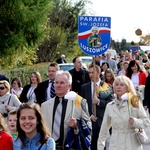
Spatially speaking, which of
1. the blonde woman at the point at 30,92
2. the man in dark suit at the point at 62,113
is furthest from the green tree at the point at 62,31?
the man in dark suit at the point at 62,113

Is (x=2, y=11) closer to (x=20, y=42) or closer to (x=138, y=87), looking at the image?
(x=20, y=42)

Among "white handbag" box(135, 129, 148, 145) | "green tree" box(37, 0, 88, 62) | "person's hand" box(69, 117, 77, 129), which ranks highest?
"green tree" box(37, 0, 88, 62)

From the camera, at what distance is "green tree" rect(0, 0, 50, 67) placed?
2391cm

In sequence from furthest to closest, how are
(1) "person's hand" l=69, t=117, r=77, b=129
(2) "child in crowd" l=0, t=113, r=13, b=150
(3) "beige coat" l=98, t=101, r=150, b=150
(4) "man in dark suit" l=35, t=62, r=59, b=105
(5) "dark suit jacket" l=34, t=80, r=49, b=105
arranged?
(5) "dark suit jacket" l=34, t=80, r=49, b=105 < (4) "man in dark suit" l=35, t=62, r=59, b=105 < (3) "beige coat" l=98, t=101, r=150, b=150 < (1) "person's hand" l=69, t=117, r=77, b=129 < (2) "child in crowd" l=0, t=113, r=13, b=150

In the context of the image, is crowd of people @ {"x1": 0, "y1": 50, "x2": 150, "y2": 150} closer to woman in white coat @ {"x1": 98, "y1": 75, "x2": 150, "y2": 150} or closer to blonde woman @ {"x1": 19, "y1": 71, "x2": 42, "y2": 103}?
woman in white coat @ {"x1": 98, "y1": 75, "x2": 150, "y2": 150}

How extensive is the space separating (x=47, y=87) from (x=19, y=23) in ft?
49.3

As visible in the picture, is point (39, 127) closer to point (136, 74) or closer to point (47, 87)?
point (47, 87)

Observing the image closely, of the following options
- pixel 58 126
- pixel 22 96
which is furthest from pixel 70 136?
pixel 22 96

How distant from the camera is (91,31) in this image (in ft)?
36.8

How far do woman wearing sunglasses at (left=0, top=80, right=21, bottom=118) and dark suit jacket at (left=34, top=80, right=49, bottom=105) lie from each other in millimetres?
682

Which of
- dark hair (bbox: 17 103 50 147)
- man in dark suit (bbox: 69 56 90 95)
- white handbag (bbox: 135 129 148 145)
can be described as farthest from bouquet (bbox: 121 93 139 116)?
man in dark suit (bbox: 69 56 90 95)

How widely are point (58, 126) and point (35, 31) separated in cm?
1956

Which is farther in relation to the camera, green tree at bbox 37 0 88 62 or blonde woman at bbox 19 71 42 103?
green tree at bbox 37 0 88 62

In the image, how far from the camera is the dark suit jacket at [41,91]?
9.92 m
